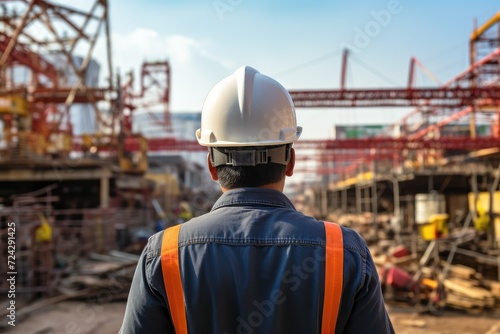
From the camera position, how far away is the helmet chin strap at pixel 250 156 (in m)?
1.49

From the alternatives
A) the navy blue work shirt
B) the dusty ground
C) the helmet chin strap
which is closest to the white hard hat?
the helmet chin strap

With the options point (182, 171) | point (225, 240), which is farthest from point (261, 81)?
point (182, 171)

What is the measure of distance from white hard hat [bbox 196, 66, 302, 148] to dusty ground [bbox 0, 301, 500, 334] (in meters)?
6.46

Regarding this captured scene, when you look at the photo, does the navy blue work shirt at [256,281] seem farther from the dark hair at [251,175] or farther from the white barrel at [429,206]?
the white barrel at [429,206]

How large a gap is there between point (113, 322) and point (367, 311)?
7.25 meters

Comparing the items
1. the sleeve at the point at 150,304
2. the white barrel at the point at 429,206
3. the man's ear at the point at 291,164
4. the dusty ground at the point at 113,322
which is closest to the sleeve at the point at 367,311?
the man's ear at the point at 291,164

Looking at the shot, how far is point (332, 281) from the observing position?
127cm

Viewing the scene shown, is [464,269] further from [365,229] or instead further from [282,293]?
[365,229]

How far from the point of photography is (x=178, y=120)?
79.4m

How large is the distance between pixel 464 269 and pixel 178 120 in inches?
A: 2897

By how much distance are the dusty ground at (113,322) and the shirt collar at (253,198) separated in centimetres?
649

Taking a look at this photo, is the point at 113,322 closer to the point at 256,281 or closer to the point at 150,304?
the point at 150,304

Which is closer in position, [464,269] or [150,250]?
[150,250]

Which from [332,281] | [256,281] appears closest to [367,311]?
[332,281]
